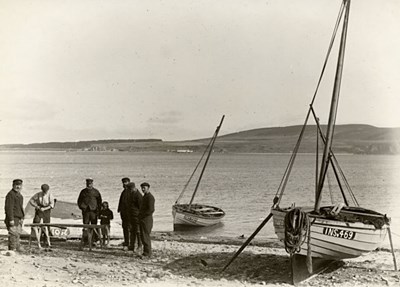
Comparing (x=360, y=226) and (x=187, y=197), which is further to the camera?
(x=187, y=197)

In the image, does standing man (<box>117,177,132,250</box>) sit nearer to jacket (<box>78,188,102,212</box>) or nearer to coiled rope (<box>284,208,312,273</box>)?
jacket (<box>78,188,102,212</box>)

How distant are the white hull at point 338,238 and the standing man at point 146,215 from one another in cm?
307

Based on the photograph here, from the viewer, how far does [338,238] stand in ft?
35.2

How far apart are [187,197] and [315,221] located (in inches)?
1646

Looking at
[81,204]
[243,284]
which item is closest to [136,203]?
[81,204]

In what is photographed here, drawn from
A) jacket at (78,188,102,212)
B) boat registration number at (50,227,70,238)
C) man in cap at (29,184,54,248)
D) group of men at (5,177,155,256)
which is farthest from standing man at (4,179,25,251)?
boat registration number at (50,227,70,238)

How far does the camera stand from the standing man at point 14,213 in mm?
11312

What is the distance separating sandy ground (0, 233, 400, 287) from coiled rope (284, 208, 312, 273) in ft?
2.19

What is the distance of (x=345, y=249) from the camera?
10875mm

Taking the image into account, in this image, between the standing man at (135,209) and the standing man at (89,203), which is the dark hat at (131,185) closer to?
the standing man at (135,209)

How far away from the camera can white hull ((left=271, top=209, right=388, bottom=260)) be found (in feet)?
34.7

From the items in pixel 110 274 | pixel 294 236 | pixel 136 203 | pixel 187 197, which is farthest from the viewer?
pixel 187 197

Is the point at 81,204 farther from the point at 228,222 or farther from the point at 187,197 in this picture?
the point at 187,197

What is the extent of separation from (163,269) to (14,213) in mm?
3702
